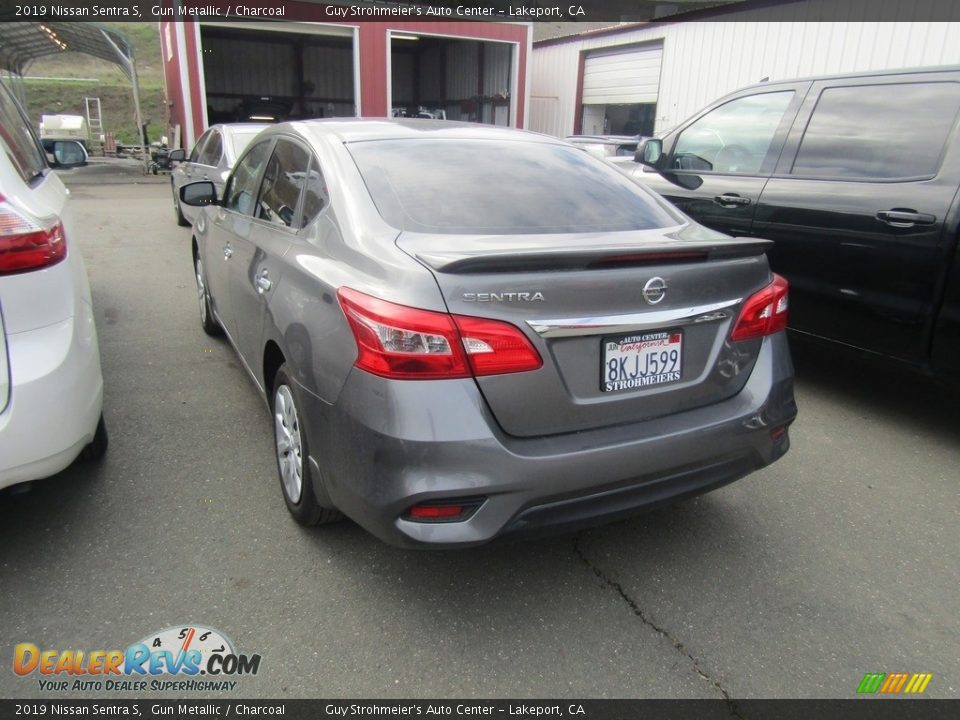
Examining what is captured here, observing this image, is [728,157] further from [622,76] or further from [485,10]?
[485,10]

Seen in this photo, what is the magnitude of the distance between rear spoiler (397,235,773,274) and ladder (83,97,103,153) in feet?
114

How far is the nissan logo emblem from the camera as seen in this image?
2.18 metres

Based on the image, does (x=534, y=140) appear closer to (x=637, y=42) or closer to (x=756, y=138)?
(x=756, y=138)

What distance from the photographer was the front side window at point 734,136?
463cm

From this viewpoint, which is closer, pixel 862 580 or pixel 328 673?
pixel 328 673

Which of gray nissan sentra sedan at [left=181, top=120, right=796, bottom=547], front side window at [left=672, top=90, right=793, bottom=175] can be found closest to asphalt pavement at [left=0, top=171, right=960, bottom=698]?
gray nissan sentra sedan at [left=181, top=120, right=796, bottom=547]

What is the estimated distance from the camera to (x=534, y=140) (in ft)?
10.9

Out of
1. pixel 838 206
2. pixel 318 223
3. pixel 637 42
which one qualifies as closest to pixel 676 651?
pixel 318 223

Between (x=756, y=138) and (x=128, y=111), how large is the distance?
5005 centimetres

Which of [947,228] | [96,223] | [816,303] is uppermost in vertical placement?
[947,228]

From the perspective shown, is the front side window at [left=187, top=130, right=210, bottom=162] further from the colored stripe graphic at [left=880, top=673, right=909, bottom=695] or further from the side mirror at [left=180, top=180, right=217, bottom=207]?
the colored stripe graphic at [left=880, top=673, right=909, bottom=695]

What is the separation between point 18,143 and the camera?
11.0ft

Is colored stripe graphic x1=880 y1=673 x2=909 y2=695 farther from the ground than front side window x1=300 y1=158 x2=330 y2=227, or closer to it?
closer to it

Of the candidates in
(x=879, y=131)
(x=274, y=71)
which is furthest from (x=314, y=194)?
(x=274, y=71)
